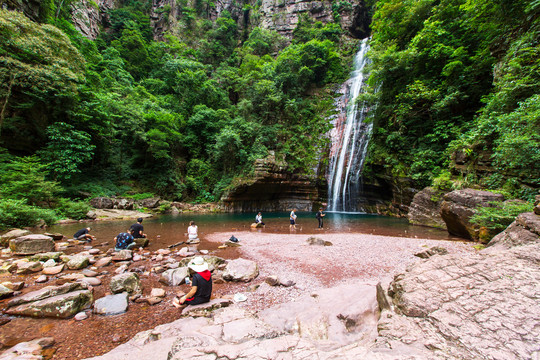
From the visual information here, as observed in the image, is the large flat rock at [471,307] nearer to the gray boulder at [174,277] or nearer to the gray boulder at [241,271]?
the gray boulder at [241,271]

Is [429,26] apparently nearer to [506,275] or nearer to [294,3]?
[506,275]

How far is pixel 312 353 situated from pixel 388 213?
826 inches

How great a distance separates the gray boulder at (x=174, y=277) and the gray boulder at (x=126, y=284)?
0.60 m

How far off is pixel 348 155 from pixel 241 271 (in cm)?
2095

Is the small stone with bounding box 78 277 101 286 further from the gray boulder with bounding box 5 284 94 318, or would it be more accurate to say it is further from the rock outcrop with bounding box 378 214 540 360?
the rock outcrop with bounding box 378 214 540 360

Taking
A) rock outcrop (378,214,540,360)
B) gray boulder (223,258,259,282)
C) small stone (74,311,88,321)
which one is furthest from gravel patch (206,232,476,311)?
small stone (74,311,88,321)

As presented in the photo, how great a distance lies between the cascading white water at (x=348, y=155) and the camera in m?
22.2

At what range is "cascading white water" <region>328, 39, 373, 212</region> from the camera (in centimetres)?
2216

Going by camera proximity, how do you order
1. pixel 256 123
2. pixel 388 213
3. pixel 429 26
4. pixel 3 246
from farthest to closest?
1. pixel 256 123
2. pixel 388 213
3. pixel 429 26
4. pixel 3 246

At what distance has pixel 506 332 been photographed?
1894 millimetres

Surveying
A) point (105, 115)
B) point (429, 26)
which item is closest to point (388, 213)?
point (429, 26)

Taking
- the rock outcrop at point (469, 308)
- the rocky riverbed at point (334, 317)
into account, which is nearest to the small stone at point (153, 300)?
the rocky riverbed at point (334, 317)

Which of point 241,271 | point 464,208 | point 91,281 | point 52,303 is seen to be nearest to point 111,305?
point 52,303

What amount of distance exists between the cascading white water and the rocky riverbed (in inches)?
690
